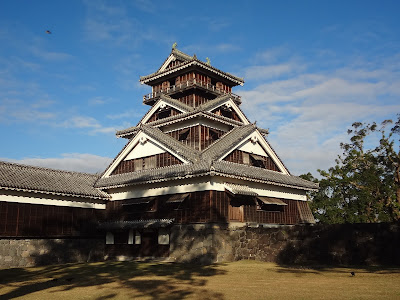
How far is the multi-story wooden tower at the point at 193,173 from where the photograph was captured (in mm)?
26250

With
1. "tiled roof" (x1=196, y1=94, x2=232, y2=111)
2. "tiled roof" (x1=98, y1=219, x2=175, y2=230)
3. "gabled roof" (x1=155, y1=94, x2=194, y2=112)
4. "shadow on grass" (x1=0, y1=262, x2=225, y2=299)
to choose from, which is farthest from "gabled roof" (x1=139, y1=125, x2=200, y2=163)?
"shadow on grass" (x1=0, y1=262, x2=225, y2=299)

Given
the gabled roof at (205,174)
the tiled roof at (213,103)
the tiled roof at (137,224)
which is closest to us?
the gabled roof at (205,174)

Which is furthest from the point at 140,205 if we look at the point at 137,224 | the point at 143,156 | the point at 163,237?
the point at 143,156

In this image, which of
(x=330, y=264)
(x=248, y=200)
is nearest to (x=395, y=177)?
(x=248, y=200)

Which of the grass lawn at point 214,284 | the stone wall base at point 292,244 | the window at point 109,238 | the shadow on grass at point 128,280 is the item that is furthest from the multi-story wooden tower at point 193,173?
the grass lawn at point 214,284

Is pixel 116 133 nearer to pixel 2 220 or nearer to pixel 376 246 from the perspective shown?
pixel 2 220

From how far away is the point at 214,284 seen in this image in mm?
15570

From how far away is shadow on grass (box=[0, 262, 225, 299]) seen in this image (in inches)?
561

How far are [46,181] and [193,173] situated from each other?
37.2 ft

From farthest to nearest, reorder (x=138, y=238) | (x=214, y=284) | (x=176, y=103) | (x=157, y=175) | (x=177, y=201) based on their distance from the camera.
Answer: (x=176, y=103), (x=138, y=238), (x=157, y=175), (x=177, y=201), (x=214, y=284)

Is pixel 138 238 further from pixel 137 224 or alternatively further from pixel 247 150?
pixel 247 150

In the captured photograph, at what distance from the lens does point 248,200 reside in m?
27.6

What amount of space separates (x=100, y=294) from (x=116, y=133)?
24421mm

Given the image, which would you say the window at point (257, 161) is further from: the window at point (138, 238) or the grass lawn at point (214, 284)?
the grass lawn at point (214, 284)
